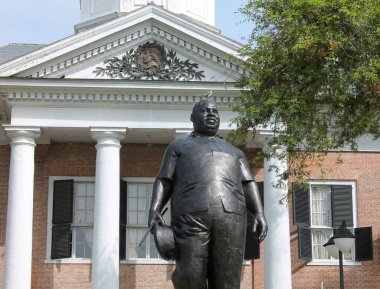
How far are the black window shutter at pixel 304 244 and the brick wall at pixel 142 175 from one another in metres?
0.49

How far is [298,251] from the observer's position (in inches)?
1094

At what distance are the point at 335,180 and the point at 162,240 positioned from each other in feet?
71.2

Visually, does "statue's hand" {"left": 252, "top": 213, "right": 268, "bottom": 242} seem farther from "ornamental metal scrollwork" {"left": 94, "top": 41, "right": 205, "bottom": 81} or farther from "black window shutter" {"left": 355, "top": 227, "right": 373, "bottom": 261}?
"black window shutter" {"left": 355, "top": 227, "right": 373, "bottom": 261}

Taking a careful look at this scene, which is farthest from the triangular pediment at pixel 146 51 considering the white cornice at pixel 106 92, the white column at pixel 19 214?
the white column at pixel 19 214

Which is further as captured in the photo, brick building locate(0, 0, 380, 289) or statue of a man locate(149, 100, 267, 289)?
brick building locate(0, 0, 380, 289)

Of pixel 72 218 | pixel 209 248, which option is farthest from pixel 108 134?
pixel 209 248

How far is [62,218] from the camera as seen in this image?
90.1ft

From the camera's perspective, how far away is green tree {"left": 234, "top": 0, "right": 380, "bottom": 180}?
1667 centimetres

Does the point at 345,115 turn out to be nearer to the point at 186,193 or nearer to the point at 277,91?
the point at 277,91

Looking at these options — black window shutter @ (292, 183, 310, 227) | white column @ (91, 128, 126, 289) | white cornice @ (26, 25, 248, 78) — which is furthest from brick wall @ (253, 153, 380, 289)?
white column @ (91, 128, 126, 289)

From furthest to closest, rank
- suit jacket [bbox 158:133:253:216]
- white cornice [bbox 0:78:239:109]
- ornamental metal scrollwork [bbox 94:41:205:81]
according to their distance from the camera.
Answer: ornamental metal scrollwork [bbox 94:41:205:81] → white cornice [bbox 0:78:239:109] → suit jacket [bbox 158:133:253:216]

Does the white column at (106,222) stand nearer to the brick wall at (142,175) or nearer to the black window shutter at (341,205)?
the brick wall at (142,175)

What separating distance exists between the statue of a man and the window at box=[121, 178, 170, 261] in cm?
1953

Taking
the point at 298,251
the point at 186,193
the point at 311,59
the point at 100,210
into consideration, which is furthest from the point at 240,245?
the point at 298,251
